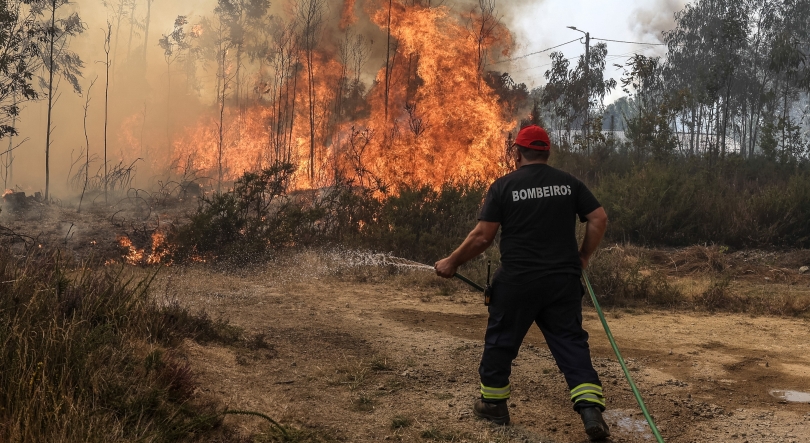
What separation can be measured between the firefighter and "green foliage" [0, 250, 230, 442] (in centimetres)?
170

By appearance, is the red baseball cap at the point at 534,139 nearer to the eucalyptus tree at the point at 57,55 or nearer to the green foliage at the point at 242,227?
the green foliage at the point at 242,227

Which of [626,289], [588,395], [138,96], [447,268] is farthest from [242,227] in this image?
[138,96]

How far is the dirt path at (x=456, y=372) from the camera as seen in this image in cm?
410

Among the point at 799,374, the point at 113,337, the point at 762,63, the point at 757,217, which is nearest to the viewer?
the point at 113,337

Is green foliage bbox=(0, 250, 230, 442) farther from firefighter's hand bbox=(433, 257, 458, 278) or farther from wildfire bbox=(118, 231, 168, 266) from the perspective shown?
wildfire bbox=(118, 231, 168, 266)

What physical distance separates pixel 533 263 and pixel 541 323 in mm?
399

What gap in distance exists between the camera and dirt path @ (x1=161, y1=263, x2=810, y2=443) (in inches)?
161

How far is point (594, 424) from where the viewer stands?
12.1 feet

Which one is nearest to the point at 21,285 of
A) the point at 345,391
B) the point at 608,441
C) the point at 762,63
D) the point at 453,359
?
the point at 345,391

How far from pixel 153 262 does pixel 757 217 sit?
465 inches

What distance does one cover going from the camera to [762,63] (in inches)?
1497

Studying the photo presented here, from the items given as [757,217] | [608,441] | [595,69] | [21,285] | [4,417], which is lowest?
[608,441]

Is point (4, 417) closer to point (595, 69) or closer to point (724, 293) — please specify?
point (724, 293)

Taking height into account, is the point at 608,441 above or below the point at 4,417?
below
